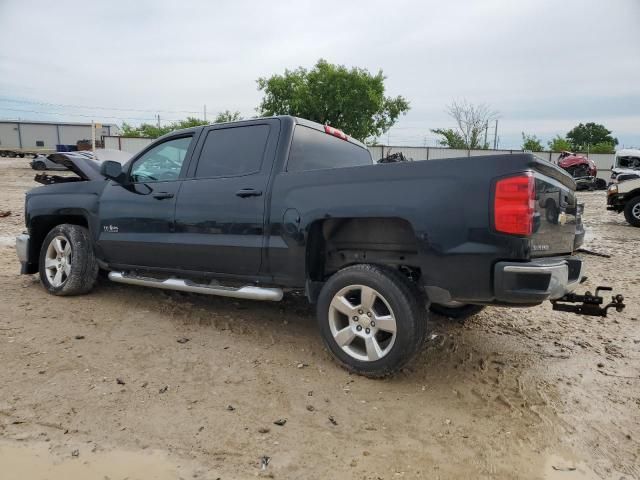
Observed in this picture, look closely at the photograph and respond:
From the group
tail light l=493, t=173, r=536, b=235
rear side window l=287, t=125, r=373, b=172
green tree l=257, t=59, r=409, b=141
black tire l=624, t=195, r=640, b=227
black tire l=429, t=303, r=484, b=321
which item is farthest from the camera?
green tree l=257, t=59, r=409, b=141

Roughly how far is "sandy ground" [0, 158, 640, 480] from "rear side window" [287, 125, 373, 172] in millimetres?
1435

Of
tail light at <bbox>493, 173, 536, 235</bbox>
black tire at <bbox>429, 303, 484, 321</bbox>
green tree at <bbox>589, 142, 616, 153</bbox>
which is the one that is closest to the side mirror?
black tire at <bbox>429, 303, 484, 321</bbox>

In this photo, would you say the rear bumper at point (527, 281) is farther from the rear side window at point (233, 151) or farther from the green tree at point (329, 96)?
the green tree at point (329, 96)

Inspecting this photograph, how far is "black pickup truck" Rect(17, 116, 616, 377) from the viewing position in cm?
268

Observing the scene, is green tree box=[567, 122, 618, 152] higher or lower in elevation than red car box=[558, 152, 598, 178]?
higher

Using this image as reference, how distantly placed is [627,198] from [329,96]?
77.6ft

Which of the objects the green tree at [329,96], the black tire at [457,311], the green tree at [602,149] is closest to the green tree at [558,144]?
the green tree at [602,149]

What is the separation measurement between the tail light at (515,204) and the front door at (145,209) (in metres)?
2.74

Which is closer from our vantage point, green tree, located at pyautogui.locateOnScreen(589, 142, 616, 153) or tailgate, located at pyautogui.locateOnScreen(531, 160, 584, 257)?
tailgate, located at pyautogui.locateOnScreen(531, 160, 584, 257)

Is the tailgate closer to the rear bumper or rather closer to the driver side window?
the rear bumper

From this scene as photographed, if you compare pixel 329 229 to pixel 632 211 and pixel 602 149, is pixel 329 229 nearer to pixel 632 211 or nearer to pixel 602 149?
pixel 632 211

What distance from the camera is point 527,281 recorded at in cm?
259

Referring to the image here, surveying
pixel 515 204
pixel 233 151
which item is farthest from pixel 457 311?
pixel 233 151

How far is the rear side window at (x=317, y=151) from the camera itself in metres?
3.72
